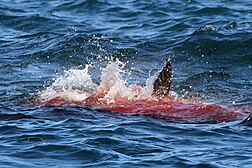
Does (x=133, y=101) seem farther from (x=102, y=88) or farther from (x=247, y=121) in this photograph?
(x=247, y=121)

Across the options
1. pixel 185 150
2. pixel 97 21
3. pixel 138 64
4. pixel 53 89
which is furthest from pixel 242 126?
pixel 97 21

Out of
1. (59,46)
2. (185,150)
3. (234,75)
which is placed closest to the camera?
(185,150)

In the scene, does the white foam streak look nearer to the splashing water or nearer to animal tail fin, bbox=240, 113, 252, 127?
Result: the splashing water

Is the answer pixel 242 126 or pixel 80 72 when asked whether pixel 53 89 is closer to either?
pixel 80 72

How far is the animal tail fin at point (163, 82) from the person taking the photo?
10922mm

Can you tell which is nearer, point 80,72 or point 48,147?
point 48,147

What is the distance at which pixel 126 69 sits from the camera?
14.4 meters

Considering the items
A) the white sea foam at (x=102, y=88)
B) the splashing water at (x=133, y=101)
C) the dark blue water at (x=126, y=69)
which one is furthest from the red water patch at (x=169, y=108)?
the dark blue water at (x=126, y=69)

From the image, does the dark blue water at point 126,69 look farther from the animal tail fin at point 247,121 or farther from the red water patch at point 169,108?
the red water patch at point 169,108

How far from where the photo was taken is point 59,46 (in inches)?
627

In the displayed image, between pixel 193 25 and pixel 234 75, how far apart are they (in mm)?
4051

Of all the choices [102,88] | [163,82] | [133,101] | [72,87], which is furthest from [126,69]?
[163,82]

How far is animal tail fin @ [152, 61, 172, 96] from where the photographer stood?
35.8 ft

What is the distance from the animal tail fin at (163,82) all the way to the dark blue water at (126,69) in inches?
30.7
